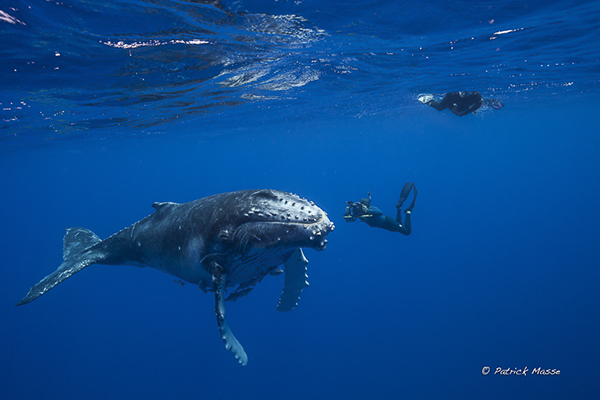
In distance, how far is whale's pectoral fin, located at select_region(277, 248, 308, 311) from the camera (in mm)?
5648

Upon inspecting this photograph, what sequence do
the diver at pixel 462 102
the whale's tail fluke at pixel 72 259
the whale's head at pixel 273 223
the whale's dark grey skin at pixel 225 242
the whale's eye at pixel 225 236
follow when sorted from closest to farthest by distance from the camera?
1. the whale's head at pixel 273 223
2. the whale's dark grey skin at pixel 225 242
3. the whale's eye at pixel 225 236
4. the whale's tail fluke at pixel 72 259
5. the diver at pixel 462 102

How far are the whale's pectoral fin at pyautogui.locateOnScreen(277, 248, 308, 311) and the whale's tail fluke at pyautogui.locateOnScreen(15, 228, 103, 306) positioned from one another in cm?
379

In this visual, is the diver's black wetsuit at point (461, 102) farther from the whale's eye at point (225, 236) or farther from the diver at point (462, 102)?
the whale's eye at point (225, 236)

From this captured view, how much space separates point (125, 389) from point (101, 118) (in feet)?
71.8

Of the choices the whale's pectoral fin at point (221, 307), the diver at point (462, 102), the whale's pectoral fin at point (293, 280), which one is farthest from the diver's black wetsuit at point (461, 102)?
the whale's pectoral fin at point (221, 307)

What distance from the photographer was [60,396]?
78.8 feet

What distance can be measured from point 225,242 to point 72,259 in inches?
178

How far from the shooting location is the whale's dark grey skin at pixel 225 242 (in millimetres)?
3738

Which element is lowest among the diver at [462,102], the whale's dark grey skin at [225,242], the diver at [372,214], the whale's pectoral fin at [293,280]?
the diver at [372,214]

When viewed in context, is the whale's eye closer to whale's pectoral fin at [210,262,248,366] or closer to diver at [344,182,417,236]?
whale's pectoral fin at [210,262,248,366]

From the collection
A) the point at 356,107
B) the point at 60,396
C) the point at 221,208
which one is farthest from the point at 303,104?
the point at 60,396

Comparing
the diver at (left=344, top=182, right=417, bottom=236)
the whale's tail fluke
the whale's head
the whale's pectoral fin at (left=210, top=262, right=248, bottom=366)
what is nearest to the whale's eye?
the whale's head

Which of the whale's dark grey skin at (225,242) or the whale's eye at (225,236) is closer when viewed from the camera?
the whale's dark grey skin at (225,242)

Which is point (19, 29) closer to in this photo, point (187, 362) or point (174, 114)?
point (174, 114)
